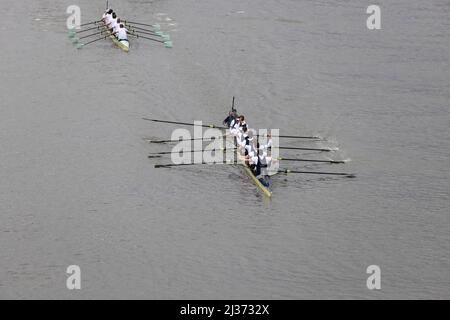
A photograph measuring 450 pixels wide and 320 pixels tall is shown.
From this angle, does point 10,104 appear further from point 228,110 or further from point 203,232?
point 203,232

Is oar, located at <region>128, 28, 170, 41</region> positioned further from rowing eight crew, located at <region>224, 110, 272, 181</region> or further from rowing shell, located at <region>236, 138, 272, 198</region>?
rowing shell, located at <region>236, 138, 272, 198</region>

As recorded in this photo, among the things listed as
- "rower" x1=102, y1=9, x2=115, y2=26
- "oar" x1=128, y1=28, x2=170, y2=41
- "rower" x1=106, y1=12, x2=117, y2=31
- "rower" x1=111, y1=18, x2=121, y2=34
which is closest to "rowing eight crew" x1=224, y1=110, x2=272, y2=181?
"oar" x1=128, y1=28, x2=170, y2=41

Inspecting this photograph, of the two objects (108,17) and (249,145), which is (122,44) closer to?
(108,17)

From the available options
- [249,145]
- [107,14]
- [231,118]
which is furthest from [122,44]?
[249,145]

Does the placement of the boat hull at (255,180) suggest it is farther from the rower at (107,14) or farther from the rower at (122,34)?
the rower at (107,14)
